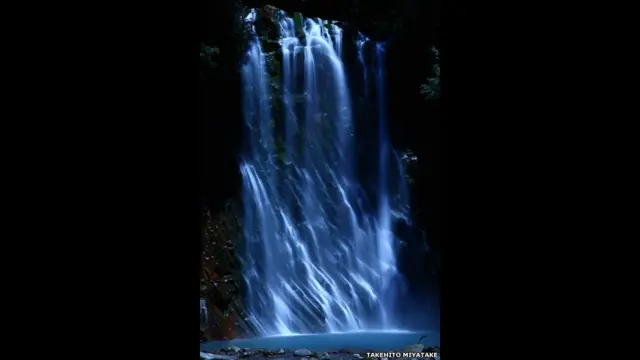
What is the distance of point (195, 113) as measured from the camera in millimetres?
1793

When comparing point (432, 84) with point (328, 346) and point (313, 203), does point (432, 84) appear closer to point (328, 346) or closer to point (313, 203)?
point (313, 203)

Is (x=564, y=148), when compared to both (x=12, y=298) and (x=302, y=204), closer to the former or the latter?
(x=12, y=298)

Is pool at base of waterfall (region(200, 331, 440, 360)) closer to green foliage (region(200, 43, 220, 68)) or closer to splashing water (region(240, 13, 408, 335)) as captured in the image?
splashing water (region(240, 13, 408, 335))

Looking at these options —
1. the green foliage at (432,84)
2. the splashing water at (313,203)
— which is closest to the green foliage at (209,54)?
the splashing water at (313,203)

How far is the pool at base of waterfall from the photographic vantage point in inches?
363

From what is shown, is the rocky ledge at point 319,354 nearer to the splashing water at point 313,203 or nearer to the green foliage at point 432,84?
the splashing water at point 313,203

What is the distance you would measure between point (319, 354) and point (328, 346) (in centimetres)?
141

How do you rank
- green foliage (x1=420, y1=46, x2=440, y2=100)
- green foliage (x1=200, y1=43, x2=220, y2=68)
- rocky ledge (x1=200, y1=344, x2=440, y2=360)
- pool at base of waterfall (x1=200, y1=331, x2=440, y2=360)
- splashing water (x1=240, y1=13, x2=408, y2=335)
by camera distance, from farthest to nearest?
green foliage (x1=420, y1=46, x2=440, y2=100)
splashing water (x1=240, y1=13, x2=408, y2=335)
green foliage (x1=200, y1=43, x2=220, y2=68)
pool at base of waterfall (x1=200, y1=331, x2=440, y2=360)
rocky ledge (x1=200, y1=344, x2=440, y2=360)

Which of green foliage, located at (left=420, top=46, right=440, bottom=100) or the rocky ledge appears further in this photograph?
green foliage, located at (left=420, top=46, right=440, bottom=100)

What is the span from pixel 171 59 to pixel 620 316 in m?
1.41

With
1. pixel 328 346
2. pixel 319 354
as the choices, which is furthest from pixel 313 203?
pixel 319 354

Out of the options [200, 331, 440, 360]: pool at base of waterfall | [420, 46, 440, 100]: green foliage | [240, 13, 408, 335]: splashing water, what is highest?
[420, 46, 440, 100]: green foliage

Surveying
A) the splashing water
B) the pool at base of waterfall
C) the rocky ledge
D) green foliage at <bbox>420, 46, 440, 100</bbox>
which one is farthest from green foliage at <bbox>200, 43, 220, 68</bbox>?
the rocky ledge

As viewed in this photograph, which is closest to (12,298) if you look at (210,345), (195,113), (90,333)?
(90,333)
